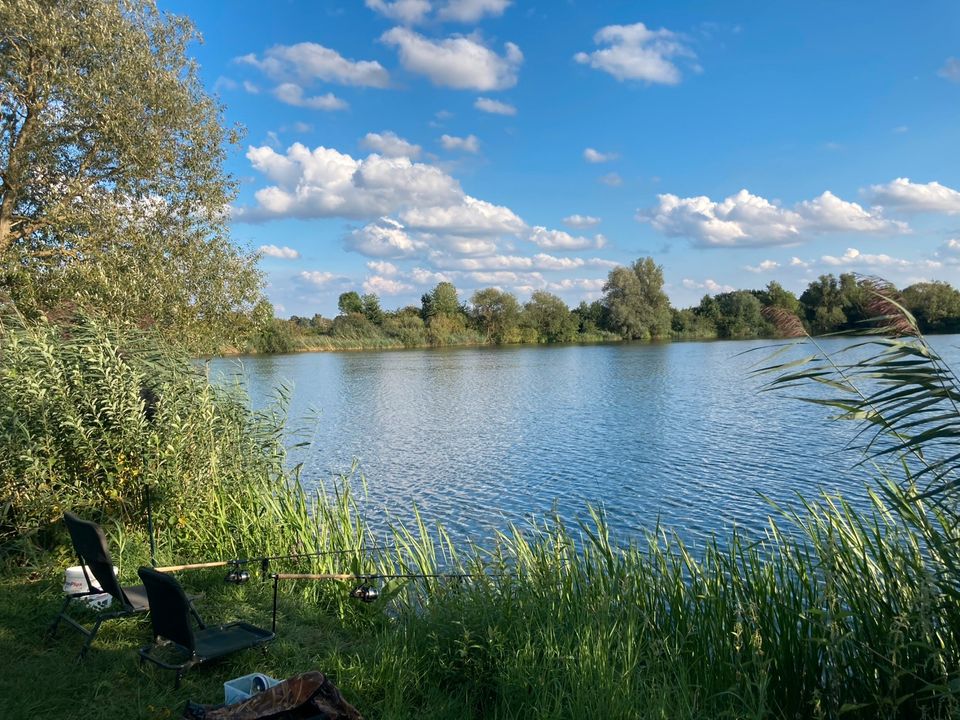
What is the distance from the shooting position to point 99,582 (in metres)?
4.36

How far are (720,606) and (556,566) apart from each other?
115cm

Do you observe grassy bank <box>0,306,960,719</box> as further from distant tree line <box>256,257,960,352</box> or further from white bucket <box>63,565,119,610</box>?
distant tree line <box>256,257,960,352</box>

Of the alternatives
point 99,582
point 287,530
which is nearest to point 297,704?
point 99,582

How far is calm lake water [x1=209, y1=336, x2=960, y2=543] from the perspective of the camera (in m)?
10.4

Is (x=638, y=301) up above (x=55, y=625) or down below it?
above

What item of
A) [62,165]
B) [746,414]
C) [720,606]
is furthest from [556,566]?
[746,414]

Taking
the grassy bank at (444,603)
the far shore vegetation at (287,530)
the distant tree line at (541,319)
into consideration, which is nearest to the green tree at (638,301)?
the distant tree line at (541,319)

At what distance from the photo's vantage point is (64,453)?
6090 mm

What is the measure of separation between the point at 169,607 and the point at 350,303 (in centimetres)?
8650

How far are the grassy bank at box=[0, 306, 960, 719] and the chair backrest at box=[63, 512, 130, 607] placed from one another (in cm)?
39

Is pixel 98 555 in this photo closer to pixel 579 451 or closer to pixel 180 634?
pixel 180 634

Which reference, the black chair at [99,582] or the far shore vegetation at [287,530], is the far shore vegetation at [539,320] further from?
the black chair at [99,582]

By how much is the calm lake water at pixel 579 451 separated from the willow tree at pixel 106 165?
2.24 metres

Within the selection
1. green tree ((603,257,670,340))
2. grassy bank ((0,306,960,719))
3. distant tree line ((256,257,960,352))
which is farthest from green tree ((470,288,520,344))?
grassy bank ((0,306,960,719))
